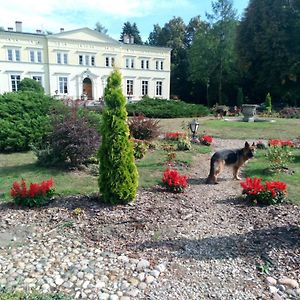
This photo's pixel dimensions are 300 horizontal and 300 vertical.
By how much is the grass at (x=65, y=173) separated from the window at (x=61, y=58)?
34.0 meters

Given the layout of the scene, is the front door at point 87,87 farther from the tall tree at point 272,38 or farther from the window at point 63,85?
the tall tree at point 272,38

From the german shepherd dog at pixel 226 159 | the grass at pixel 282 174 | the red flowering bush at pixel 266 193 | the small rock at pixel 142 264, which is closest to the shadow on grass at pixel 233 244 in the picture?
the small rock at pixel 142 264

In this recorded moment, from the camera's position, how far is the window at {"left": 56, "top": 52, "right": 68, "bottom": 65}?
40.3 meters

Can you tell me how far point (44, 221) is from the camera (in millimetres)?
4719

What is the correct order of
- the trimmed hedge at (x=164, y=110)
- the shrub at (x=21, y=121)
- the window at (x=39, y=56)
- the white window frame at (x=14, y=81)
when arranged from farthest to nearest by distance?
the window at (x=39, y=56) < the white window frame at (x=14, y=81) < the trimmed hedge at (x=164, y=110) < the shrub at (x=21, y=121)

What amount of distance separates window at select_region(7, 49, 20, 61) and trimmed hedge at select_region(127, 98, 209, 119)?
2110 centimetres

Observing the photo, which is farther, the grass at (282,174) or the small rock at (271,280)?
the grass at (282,174)

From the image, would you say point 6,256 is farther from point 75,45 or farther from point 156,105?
point 75,45

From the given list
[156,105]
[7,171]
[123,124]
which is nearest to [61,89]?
[156,105]

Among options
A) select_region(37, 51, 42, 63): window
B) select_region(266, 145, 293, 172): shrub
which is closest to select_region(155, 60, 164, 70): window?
select_region(37, 51, 42, 63): window

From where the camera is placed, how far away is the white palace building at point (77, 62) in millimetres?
37938

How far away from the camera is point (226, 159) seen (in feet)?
22.2

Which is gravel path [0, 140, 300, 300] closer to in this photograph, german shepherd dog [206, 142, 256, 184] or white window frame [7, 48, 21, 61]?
german shepherd dog [206, 142, 256, 184]

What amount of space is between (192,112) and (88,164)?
1864 cm
